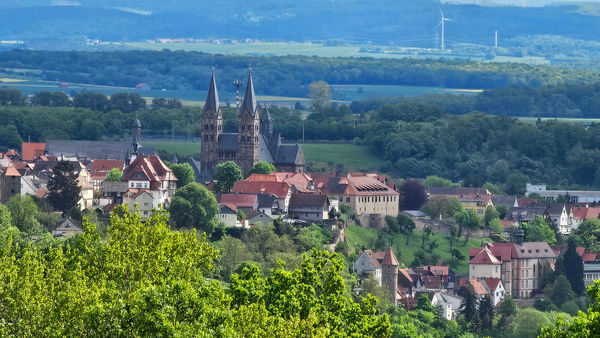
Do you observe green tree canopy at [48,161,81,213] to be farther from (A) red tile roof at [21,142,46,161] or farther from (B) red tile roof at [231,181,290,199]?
(A) red tile roof at [21,142,46,161]

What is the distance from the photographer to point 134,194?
352 ft

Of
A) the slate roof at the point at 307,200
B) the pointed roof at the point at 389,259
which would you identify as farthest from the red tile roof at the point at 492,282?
the slate roof at the point at 307,200

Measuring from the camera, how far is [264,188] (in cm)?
11450

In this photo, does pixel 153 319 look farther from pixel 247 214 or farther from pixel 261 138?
pixel 261 138

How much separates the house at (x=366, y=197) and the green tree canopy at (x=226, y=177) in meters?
7.02

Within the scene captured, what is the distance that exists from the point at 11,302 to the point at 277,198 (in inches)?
2755

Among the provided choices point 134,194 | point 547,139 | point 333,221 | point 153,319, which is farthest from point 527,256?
point 153,319

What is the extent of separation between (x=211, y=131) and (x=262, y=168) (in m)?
10.1

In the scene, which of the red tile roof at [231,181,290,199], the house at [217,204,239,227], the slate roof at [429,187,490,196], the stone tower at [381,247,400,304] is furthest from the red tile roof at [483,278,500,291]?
the slate roof at [429,187,490,196]

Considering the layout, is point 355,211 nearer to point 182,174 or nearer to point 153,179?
point 182,174

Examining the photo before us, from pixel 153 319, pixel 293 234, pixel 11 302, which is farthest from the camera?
pixel 293 234

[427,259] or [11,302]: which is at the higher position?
[11,302]

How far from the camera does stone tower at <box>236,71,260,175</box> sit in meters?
131

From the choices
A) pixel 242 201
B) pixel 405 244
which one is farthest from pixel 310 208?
pixel 405 244
